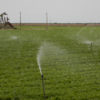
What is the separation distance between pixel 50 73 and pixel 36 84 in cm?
190

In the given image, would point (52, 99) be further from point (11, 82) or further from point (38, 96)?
point (11, 82)

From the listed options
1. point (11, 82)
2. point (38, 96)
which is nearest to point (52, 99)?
point (38, 96)

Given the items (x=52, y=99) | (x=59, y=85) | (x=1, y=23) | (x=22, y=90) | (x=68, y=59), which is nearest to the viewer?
(x=52, y=99)

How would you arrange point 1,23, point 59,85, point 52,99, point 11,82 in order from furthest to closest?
point 1,23 < point 11,82 < point 59,85 < point 52,99

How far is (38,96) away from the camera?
24.9 ft

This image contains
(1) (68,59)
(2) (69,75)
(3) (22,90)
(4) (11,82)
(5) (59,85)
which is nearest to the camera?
(3) (22,90)

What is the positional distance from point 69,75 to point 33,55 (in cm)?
613

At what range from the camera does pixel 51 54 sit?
1546 cm

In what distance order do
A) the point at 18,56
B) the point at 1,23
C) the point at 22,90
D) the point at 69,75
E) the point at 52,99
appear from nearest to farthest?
the point at 52,99 < the point at 22,90 < the point at 69,75 < the point at 18,56 < the point at 1,23

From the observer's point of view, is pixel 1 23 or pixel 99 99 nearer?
pixel 99 99

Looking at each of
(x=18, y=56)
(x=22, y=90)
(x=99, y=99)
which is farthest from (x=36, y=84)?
(x=18, y=56)

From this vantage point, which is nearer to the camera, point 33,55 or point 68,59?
point 68,59

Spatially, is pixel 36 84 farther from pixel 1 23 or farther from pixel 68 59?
pixel 1 23

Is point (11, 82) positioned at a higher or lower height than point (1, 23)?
lower
